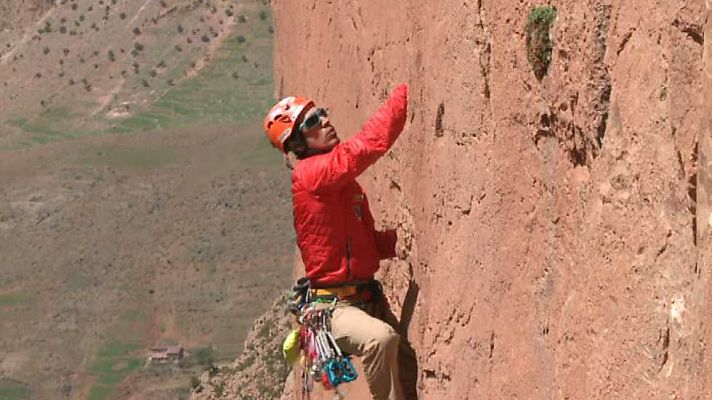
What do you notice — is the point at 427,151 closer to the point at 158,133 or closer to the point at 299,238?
the point at 299,238

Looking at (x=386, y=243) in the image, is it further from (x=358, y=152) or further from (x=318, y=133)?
(x=358, y=152)

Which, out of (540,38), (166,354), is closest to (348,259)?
(540,38)

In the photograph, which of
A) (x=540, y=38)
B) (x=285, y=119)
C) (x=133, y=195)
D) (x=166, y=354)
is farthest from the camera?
(x=133, y=195)

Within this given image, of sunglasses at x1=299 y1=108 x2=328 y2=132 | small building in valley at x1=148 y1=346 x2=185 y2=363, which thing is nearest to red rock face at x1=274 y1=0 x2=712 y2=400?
sunglasses at x1=299 y1=108 x2=328 y2=132

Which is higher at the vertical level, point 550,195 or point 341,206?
point 550,195

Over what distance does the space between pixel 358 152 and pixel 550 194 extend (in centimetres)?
124

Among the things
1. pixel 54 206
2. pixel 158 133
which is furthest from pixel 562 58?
pixel 158 133

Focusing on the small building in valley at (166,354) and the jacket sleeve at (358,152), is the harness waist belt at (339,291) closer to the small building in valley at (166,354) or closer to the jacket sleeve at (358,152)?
the jacket sleeve at (358,152)

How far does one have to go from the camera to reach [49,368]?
114ft

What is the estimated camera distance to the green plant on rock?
4445 millimetres

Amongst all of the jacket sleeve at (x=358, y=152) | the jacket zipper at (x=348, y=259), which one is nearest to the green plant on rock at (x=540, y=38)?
the jacket sleeve at (x=358, y=152)

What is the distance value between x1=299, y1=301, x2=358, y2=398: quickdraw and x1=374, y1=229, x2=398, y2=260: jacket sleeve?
1.60ft

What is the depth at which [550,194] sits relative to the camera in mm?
4551

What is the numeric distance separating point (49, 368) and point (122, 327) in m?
2.51
